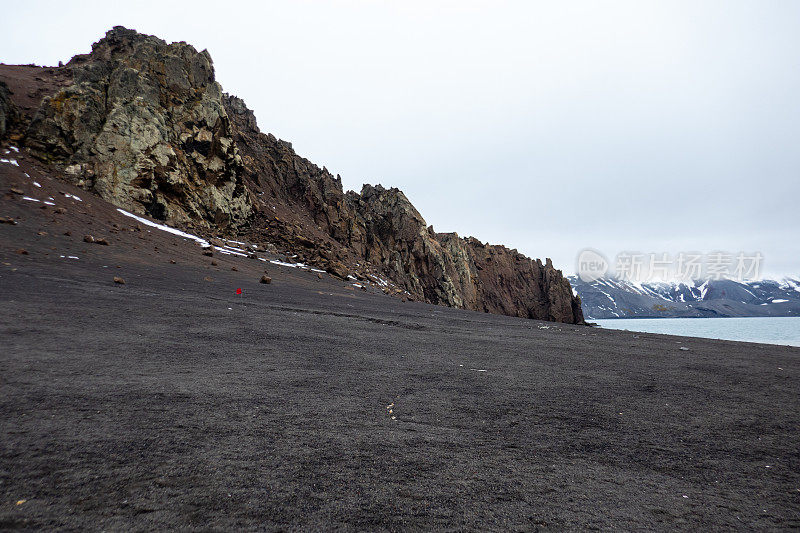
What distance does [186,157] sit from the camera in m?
32.4

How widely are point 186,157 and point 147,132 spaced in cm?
349

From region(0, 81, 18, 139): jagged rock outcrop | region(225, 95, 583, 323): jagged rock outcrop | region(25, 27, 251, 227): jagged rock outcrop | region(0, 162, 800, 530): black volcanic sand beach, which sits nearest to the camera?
region(0, 162, 800, 530): black volcanic sand beach

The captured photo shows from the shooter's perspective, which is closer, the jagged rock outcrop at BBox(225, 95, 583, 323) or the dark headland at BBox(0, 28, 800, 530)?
the dark headland at BBox(0, 28, 800, 530)

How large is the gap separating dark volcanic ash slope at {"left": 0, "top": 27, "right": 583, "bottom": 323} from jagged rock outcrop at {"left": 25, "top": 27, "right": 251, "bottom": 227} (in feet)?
0.26

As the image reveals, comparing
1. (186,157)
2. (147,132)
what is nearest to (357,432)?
(147,132)

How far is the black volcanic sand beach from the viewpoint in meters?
2.72

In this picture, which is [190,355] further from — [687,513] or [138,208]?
[138,208]

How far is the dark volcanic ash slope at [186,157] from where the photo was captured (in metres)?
27.2

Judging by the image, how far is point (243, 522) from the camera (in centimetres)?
248

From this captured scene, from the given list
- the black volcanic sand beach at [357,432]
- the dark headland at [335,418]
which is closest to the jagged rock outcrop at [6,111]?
the dark headland at [335,418]

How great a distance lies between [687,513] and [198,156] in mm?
38124

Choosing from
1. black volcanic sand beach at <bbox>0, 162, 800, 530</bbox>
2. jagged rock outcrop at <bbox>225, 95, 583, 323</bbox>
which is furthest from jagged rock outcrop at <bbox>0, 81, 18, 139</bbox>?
black volcanic sand beach at <bbox>0, 162, 800, 530</bbox>

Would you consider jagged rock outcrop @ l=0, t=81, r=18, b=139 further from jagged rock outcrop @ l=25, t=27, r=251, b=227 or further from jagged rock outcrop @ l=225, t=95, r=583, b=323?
jagged rock outcrop @ l=225, t=95, r=583, b=323

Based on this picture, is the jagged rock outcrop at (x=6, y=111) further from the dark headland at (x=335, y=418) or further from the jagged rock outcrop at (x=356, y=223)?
the jagged rock outcrop at (x=356, y=223)
